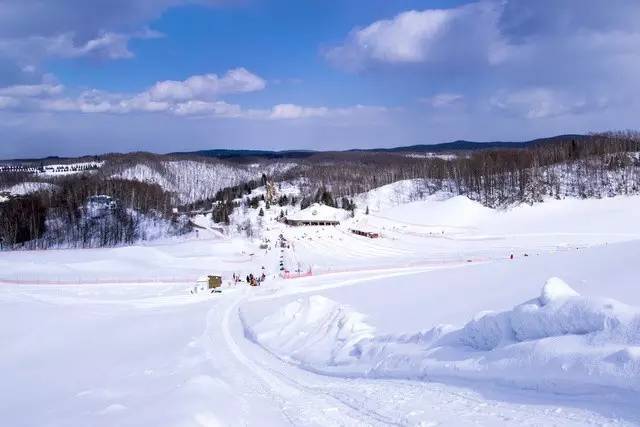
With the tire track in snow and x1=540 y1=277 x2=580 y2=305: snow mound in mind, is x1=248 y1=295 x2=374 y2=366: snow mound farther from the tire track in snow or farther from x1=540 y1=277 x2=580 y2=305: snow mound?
x1=540 y1=277 x2=580 y2=305: snow mound

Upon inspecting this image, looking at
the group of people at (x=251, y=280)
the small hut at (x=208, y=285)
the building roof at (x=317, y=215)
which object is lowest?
the group of people at (x=251, y=280)

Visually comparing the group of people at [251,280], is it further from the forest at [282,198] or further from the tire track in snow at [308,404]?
the forest at [282,198]

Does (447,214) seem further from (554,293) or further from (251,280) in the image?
(554,293)

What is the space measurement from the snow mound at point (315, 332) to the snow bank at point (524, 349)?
0.06m

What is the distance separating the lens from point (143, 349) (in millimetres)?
16656

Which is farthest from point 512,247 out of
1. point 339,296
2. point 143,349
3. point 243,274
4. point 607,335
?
point 607,335

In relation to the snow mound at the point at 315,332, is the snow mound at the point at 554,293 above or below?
above

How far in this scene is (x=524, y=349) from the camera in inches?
347

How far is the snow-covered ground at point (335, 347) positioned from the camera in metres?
7.82

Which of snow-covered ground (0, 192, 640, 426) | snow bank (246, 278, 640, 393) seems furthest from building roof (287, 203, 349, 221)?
snow bank (246, 278, 640, 393)

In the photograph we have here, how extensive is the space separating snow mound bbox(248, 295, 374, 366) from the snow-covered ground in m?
0.07

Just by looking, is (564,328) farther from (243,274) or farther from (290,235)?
(290,235)

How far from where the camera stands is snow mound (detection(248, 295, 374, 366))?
13.4 metres

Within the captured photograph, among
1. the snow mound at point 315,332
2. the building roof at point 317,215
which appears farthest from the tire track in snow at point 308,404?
the building roof at point 317,215
